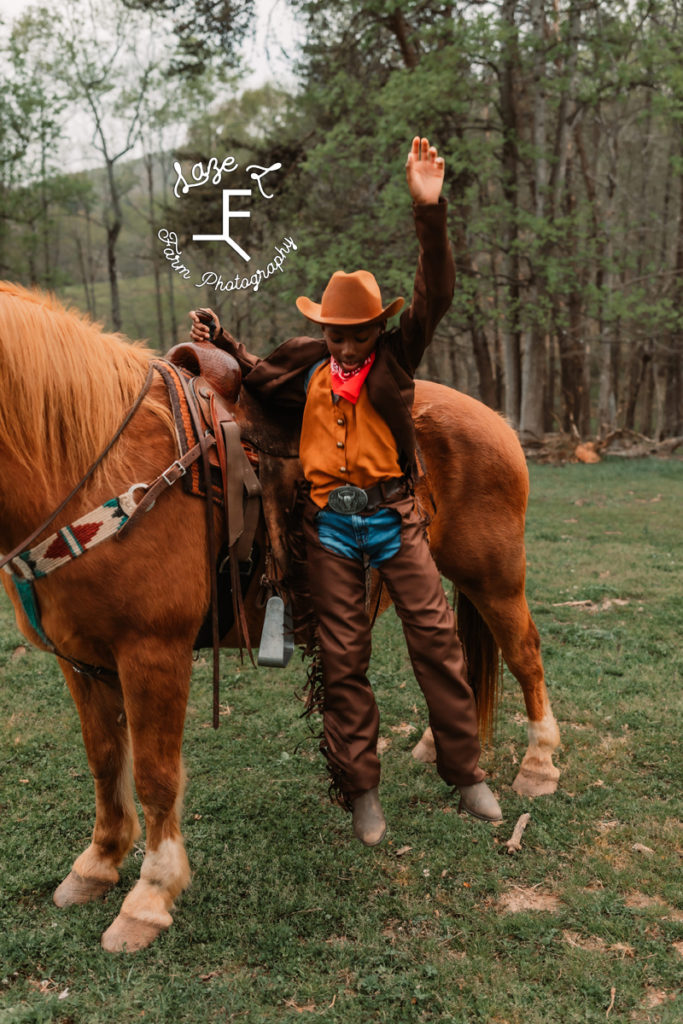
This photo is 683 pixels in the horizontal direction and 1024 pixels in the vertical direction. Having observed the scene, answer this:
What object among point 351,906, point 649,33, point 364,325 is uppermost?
point 649,33

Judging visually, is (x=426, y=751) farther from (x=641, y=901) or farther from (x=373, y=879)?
(x=641, y=901)

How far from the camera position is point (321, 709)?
9.05 ft

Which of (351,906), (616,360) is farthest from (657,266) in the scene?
(351,906)

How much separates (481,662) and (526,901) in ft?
3.93

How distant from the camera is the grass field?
2.42m

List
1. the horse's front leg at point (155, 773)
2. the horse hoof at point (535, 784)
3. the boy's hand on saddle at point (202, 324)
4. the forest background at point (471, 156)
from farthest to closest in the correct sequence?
the forest background at point (471, 156) < the horse hoof at point (535, 784) < the boy's hand on saddle at point (202, 324) < the horse's front leg at point (155, 773)

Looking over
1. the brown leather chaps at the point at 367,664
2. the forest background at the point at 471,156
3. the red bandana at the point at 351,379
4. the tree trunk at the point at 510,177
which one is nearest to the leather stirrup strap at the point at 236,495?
the brown leather chaps at the point at 367,664

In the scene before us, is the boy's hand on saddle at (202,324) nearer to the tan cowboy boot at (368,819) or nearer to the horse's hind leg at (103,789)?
the horse's hind leg at (103,789)

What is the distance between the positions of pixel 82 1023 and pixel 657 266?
2251 cm

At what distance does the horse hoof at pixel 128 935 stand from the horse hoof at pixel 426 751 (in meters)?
1.76

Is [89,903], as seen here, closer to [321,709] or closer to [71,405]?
[321,709]

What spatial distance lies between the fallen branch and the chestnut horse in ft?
4.56

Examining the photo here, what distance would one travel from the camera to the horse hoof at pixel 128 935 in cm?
264

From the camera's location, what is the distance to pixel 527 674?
3.81 m
